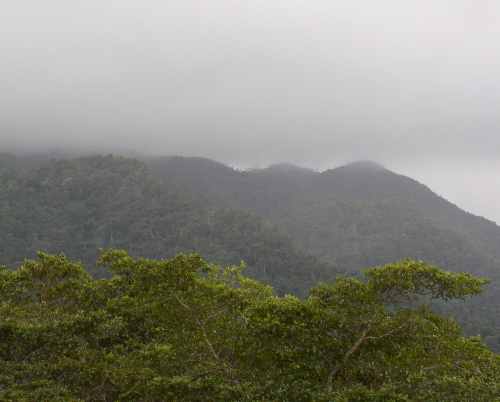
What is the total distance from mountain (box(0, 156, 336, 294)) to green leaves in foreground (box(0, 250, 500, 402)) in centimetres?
9476

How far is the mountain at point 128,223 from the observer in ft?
394

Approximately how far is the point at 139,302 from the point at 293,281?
330 ft

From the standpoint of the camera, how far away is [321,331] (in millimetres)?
12914

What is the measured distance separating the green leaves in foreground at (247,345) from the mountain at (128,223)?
311 feet

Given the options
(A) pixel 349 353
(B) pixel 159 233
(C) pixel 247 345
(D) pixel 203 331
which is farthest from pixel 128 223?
(A) pixel 349 353

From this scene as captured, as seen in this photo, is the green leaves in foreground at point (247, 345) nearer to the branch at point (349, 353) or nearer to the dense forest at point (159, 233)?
the branch at point (349, 353)

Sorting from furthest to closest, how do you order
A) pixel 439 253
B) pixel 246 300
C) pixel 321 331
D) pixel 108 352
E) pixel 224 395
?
pixel 439 253, pixel 246 300, pixel 108 352, pixel 321 331, pixel 224 395

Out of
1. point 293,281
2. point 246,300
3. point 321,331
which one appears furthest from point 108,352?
point 293,281

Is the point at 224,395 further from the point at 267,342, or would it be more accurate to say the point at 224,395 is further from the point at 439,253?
the point at 439,253

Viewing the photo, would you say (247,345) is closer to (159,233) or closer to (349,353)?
(349,353)

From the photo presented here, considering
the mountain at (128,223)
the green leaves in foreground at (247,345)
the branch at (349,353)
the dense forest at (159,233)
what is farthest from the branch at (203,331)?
the mountain at (128,223)

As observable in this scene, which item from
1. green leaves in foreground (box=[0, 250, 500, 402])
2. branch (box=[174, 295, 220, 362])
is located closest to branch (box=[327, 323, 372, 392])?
green leaves in foreground (box=[0, 250, 500, 402])

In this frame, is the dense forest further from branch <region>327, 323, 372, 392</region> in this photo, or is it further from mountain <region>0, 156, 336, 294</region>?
branch <region>327, 323, 372, 392</region>

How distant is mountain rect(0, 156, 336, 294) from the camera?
120 meters
